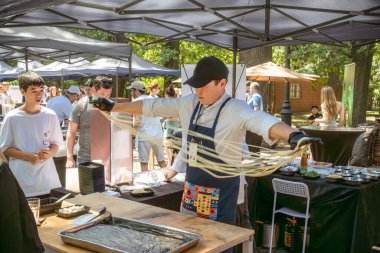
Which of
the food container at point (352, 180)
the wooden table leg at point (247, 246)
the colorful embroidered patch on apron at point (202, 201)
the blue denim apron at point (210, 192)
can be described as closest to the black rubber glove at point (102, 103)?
the blue denim apron at point (210, 192)

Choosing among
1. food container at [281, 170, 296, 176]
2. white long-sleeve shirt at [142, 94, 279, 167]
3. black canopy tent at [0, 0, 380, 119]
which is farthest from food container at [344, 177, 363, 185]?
white long-sleeve shirt at [142, 94, 279, 167]

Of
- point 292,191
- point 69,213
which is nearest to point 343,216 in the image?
point 292,191

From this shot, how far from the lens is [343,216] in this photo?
13.2 feet

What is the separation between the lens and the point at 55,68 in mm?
12852

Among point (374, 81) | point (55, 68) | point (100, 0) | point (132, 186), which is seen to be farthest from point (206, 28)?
point (374, 81)

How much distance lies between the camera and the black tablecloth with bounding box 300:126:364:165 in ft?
19.1

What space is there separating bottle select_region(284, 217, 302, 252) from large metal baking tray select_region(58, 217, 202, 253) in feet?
8.91

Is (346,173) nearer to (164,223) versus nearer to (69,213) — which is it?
(164,223)

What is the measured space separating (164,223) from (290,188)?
222cm

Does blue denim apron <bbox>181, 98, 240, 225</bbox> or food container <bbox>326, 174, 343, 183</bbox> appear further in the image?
food container <bbox>326, 174, 343, 183</bbox>

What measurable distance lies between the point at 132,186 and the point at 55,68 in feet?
33.5

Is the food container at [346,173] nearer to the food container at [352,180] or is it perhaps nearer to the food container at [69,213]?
the food container at [352,180]

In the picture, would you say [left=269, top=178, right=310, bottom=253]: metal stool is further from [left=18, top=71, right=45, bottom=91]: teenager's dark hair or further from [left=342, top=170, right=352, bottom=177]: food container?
[left=18, top=71, right=45, bottom=91]: teenager's dark hair

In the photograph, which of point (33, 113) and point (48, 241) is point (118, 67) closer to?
point (33, 113)
